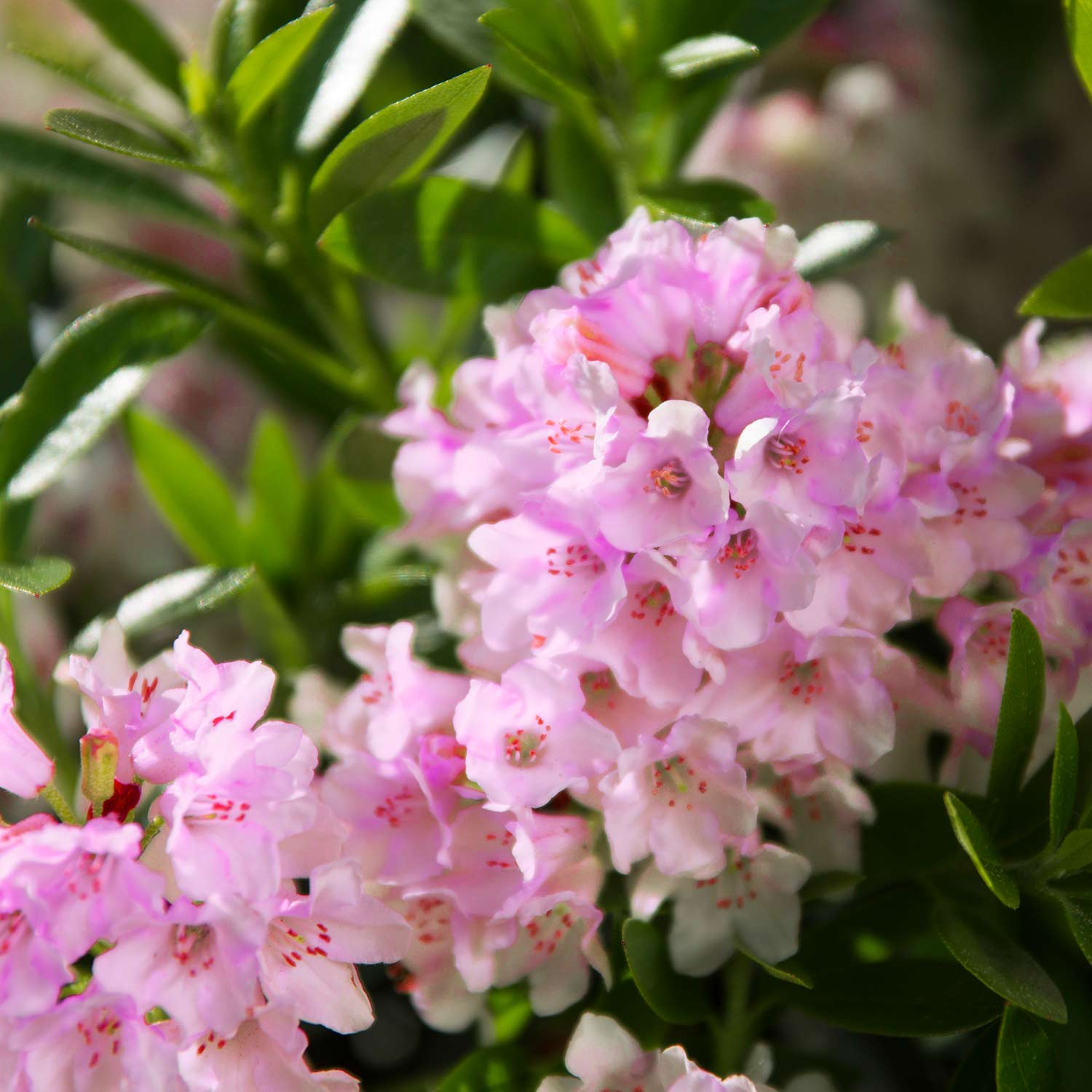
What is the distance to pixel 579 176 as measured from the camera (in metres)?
0.92

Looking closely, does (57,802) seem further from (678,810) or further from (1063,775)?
(1063,775)

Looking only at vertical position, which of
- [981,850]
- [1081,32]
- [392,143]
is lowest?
[981,850]

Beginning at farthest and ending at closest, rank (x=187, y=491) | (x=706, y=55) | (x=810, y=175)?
(x=810, y=175)
(x=187, y=491)
(x=706, y=55)

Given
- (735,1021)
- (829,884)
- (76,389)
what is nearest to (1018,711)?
(829,884)

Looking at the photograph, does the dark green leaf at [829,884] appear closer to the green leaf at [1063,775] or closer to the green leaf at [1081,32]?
the green leaf at [1063,775]

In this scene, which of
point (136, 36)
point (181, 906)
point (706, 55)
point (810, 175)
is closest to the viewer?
point (181, 906)

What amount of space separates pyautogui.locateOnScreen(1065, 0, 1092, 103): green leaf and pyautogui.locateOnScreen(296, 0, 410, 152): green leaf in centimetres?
38

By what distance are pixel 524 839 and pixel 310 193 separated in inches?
15.8

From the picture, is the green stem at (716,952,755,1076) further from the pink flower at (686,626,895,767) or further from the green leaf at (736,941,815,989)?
the pink flower at (686,626,895,767)

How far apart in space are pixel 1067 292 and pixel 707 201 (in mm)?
214

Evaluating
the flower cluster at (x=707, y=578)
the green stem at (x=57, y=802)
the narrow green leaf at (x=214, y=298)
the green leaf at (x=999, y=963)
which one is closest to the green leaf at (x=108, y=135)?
the narrow green leaf at (x=214, y=298)

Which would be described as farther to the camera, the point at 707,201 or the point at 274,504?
the point at 274,504

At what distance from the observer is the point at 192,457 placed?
989mm

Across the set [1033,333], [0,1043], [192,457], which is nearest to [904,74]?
[1033,333]
